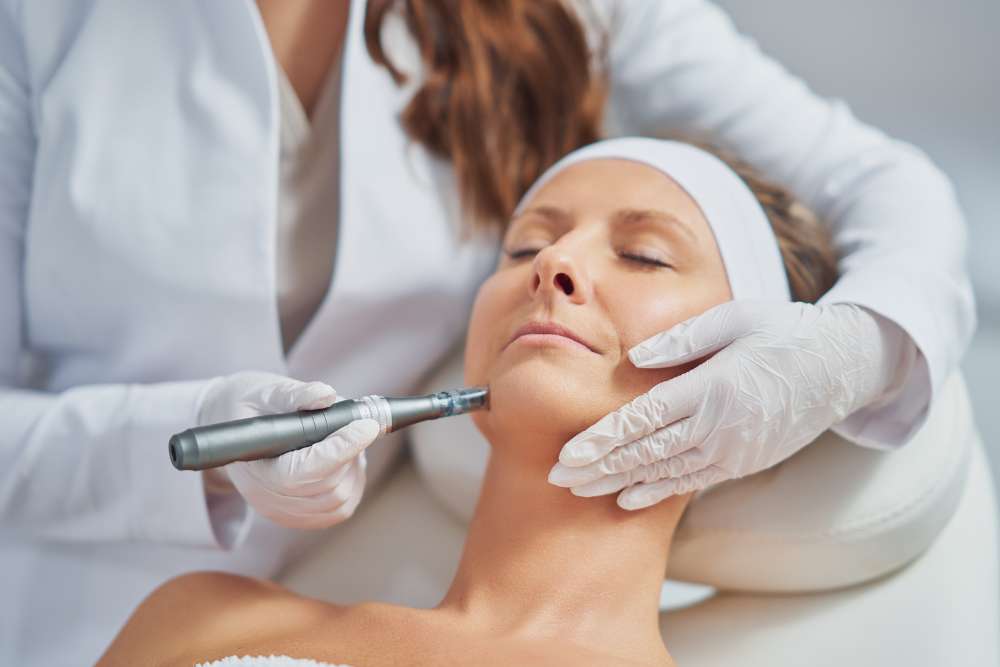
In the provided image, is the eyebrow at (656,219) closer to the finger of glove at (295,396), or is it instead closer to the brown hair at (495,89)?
the brown hair at (495,89)

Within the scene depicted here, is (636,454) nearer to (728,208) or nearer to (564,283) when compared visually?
(564,283)

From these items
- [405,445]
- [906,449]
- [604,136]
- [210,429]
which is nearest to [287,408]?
[210,429]

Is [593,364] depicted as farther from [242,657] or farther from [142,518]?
[142,518]

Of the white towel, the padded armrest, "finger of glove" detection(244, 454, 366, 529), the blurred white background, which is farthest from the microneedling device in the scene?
the blurred white background

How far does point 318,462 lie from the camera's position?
2.77 feet

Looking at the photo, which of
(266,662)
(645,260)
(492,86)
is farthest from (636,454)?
(492,86)

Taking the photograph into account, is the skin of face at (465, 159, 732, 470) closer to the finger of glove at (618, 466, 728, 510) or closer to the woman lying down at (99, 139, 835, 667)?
the woman lying down at (99, 139, 835, 667)

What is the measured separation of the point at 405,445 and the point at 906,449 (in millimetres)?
966

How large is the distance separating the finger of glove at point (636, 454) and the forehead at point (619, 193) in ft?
1.01

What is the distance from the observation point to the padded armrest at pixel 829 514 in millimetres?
1019

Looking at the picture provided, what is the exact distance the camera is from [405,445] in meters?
1.54

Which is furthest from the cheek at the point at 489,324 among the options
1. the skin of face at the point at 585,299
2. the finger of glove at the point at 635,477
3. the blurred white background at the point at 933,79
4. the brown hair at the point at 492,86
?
the blurred white background at the point at 933,79

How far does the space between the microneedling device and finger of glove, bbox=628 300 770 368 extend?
23cm

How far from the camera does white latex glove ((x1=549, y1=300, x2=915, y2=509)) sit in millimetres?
866
